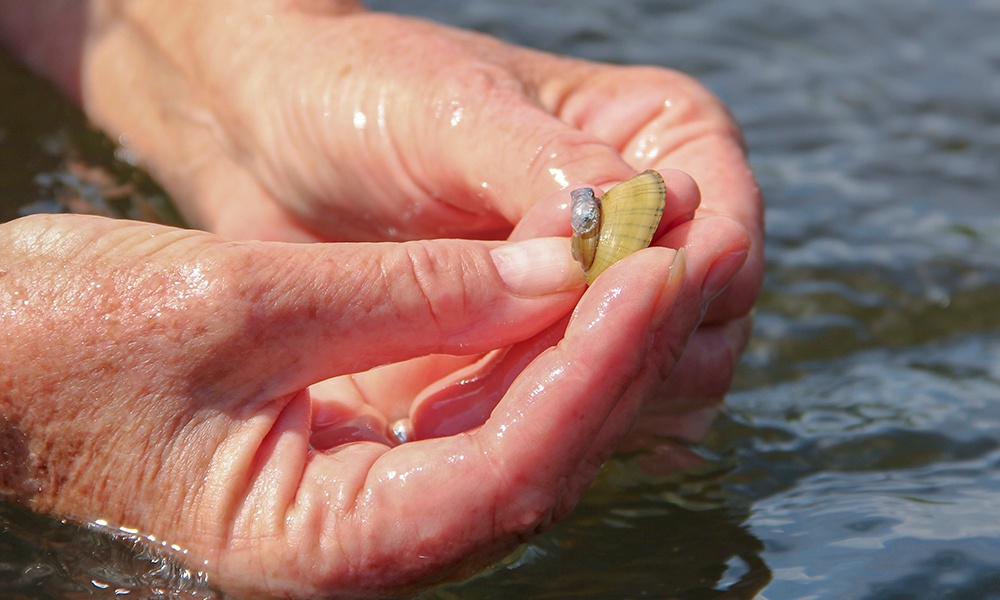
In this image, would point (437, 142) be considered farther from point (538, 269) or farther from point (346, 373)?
point (346, 373)

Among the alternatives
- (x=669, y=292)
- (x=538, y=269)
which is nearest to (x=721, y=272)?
(x=669, y=292)

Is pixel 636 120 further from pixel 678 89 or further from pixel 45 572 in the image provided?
pixel 45 572

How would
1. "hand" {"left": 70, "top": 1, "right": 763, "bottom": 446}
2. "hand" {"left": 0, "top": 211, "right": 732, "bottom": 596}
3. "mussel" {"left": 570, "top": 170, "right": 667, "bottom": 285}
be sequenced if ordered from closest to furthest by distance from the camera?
"hand" {"left": 0, "top": 211, "right": 732, "bottom": 596}, "mussel" {"left": 570, "top": 170, "right": 667, "bottom": 285}, "hand" {"left": 70, "top": 1, "right": 763, "bottom": 446}

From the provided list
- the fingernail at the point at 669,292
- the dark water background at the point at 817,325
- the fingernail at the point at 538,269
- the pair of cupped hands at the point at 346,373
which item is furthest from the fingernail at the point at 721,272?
the dark water background at the point at 817,325

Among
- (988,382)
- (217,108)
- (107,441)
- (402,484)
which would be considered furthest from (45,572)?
(988,382)

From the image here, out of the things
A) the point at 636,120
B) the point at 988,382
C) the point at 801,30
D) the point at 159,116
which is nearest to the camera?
the point at 636,120

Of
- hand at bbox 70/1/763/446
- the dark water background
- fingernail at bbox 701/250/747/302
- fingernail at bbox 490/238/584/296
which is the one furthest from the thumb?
the dark water background

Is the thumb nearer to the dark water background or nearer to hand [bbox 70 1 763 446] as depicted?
hand [bbox 70 1 763 446]
